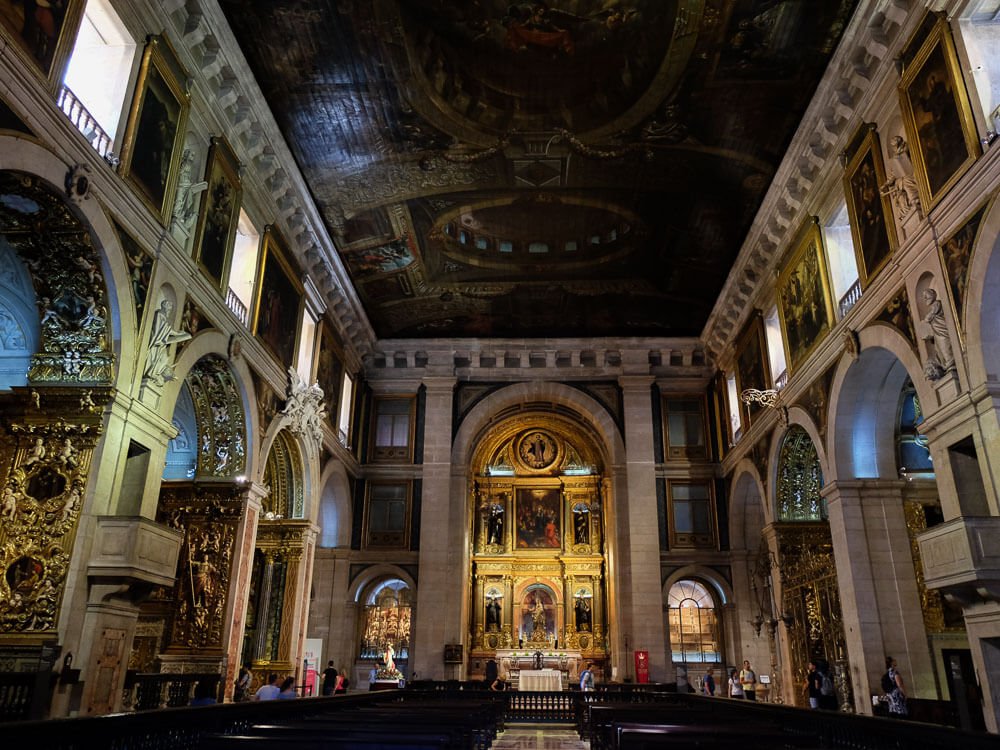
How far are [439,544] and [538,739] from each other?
9.99m

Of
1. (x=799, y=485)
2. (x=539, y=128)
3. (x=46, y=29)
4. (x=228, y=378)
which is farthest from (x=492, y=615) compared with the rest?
(x=46, y=29)

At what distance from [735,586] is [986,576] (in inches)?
551

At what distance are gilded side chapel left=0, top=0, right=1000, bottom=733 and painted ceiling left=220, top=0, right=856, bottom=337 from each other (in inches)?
3.3

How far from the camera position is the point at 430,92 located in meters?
14.8

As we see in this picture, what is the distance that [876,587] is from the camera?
13.4 m

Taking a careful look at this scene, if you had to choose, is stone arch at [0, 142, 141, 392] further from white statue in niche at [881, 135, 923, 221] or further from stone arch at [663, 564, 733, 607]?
stone arch at [663, 564, 733, 607]

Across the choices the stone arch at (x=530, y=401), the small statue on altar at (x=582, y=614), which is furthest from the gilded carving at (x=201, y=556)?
the small statue on altar at (x=582, y=614)

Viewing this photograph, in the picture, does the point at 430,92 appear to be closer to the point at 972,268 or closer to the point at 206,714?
the point at 972,268

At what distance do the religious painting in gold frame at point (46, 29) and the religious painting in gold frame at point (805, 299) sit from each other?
1276 cm

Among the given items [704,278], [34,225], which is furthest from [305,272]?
[704,278]

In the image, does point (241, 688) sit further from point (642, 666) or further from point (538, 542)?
point (538, 542)

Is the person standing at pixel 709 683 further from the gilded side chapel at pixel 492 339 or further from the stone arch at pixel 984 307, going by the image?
the stone arch at pixel 984 307

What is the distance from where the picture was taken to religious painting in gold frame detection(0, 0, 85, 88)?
823 centimetres

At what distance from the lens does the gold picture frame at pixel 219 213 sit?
13070mm
